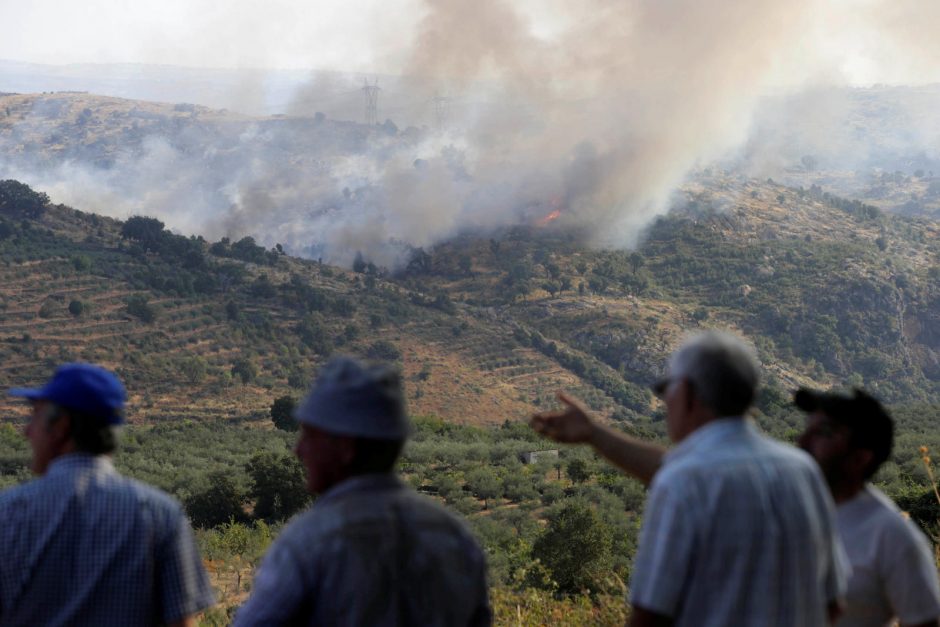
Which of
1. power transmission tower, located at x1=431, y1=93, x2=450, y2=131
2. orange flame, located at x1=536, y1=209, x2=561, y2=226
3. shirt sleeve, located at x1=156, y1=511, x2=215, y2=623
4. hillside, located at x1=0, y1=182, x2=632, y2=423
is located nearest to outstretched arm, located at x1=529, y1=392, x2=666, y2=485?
shirt sleeve, located at x1=156, y1=511, x2=215, y2=623

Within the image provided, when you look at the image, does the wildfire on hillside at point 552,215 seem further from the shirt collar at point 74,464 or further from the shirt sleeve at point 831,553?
the shirt collar at point 74,464

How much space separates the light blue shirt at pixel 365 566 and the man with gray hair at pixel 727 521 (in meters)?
0.54

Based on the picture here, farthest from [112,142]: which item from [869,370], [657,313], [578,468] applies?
[578,468]

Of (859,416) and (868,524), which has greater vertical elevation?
(859,416)

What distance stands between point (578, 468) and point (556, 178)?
202 ft

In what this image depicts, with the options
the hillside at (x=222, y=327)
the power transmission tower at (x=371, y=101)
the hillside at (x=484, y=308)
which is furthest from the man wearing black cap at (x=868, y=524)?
the power transmission tower at (x=371, y=101)

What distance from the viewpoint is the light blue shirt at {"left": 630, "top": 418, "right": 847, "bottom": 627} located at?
120 inches

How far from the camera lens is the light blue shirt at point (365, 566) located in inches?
→ 117

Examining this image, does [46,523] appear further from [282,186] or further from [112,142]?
[112,142]

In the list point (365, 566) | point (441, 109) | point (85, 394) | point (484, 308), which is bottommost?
point (484, 308)

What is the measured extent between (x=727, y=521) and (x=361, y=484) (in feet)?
3.22

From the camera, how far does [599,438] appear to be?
4242 mm

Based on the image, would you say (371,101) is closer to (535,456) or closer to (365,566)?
(535,456)

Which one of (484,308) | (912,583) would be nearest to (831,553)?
(912,583)
